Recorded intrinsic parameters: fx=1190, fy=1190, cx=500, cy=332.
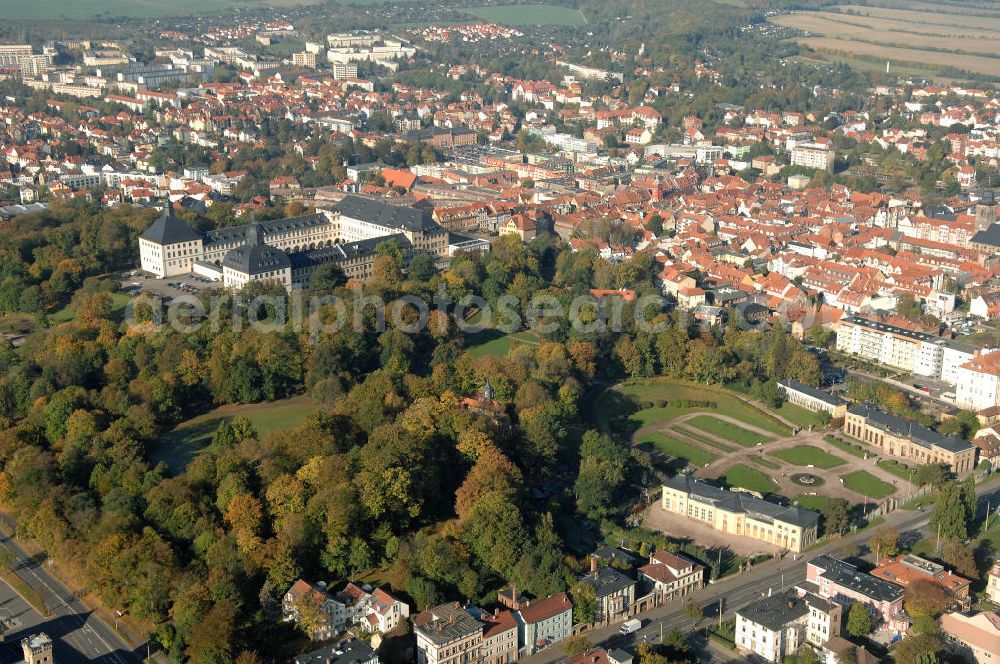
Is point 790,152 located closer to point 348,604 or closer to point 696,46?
point 696,46

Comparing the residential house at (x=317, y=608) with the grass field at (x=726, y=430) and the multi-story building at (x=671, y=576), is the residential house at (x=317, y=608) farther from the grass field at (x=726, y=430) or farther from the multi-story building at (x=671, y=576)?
the grass field at (x=726, y=430)

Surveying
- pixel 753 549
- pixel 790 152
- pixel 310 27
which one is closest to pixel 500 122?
pixel 790 152

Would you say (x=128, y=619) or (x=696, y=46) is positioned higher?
(x=696, y=46)

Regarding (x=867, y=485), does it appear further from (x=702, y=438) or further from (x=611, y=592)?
(x=611, y=592)

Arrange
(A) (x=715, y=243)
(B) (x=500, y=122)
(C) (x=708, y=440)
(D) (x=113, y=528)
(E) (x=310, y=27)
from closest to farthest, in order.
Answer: (D) (x=113, y=528) < (C) (x=708, y=440) < (A) (x=715, y=243) < (B) (x=500, y=122) < (E) (x=310, y=27)

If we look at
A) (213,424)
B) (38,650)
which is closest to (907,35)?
(213,424)
